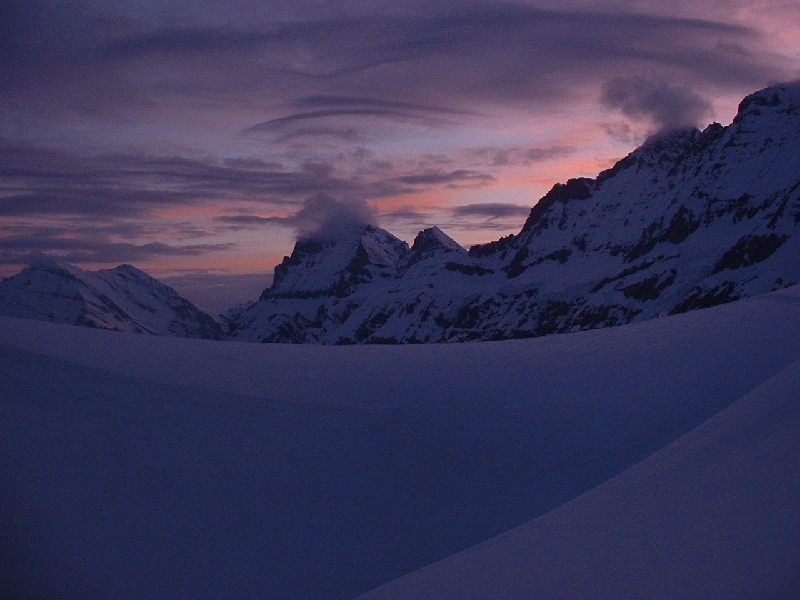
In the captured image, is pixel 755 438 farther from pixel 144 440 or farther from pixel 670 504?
pixel 144 440

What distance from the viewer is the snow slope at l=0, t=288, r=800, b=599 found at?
20.6 feet

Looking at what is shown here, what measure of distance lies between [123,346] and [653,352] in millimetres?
10052

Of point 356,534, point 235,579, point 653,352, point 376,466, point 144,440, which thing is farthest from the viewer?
point 653,352

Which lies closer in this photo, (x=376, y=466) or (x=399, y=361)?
(x=376, y=466)

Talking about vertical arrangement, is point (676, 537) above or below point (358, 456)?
above

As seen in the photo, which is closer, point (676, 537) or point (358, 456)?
point (676, 537)

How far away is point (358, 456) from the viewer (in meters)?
9.87

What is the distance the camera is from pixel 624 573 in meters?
4.83

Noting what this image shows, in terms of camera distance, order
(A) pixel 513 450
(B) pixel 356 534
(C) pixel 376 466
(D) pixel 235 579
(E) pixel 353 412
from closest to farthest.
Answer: (D) pixel 235 579 < (B) pixel 356 534 < (C) pixel 376 466 < (A) pixel 513 450 < (E) pixel 353 412

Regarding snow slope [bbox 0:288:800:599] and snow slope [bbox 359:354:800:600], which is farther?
snow slope [bbox 0:288:800:599]

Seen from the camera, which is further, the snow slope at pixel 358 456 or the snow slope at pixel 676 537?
the snow slope at pixel 358 456

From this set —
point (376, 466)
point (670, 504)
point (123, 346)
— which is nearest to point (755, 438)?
point (670, 504)

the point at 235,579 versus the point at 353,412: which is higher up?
the point at 353,412

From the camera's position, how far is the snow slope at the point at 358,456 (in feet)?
20.6
